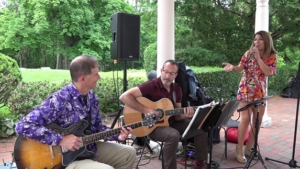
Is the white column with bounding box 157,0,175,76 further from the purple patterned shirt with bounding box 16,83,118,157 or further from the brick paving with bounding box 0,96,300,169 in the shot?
the purple patterned shirt with bounding box 16,83,118,157

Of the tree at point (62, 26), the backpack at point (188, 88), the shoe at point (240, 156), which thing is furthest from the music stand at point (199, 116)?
the tree at point (62, 26)

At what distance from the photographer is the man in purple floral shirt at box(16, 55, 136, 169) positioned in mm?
1968

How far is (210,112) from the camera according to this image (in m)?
2.62

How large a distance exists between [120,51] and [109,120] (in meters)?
2.36

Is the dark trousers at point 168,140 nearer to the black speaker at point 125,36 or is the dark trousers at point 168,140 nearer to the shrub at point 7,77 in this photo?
the black speaker at point 125,36

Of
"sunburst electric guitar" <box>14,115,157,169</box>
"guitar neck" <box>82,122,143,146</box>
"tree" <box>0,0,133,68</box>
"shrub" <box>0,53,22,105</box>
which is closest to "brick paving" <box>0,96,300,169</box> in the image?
"shrub" <box>0,53,22,105</box>

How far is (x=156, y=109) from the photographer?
3.08 metres

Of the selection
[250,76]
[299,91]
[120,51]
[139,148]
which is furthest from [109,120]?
[299,91]

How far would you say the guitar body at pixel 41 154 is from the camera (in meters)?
1.97

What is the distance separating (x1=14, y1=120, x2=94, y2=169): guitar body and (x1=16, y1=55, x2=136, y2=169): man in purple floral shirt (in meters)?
0.05

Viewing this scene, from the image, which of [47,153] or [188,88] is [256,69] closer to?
[188,88]

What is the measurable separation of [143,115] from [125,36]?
47.7 inches

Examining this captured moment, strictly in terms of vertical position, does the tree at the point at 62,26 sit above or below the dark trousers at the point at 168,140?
above

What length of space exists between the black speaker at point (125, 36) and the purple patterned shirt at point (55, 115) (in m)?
1.50
